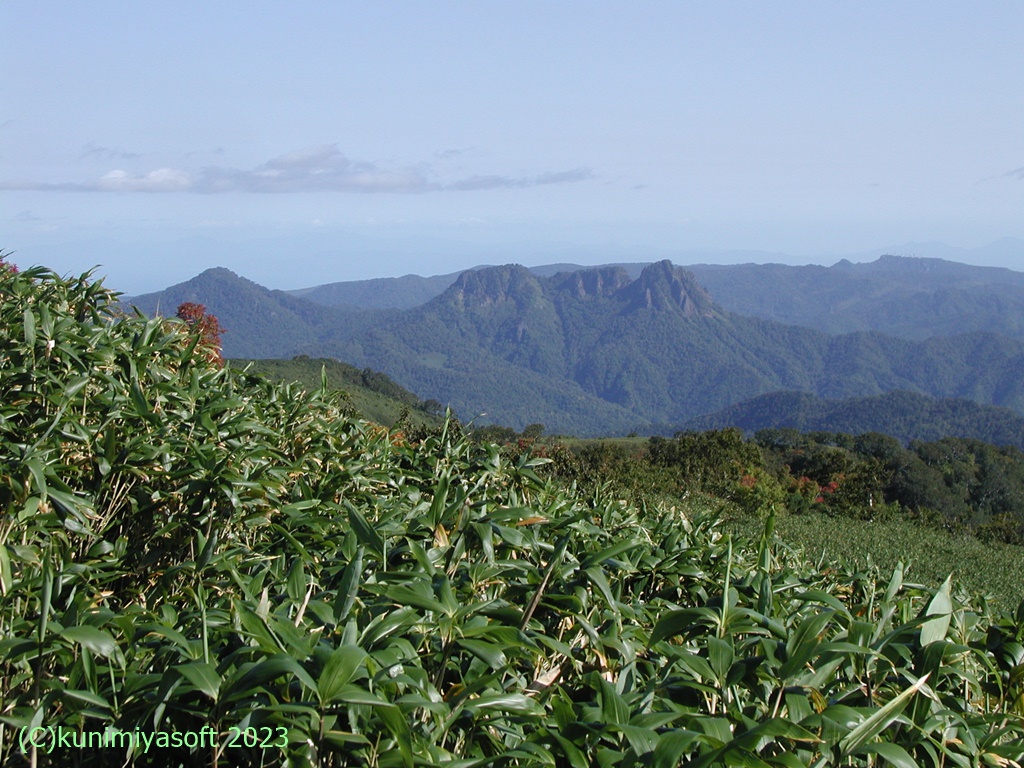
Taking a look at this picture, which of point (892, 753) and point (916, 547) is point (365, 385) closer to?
point (916, 547)

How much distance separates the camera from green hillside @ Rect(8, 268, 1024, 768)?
1.30 meters

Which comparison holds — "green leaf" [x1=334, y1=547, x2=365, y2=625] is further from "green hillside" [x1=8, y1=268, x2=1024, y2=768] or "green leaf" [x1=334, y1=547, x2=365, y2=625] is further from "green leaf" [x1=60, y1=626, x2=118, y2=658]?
"green leaf" [x1=60, y1=626, x2=118, y2=658]

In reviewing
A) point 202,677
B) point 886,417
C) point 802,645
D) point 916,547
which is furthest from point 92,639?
point 886,417

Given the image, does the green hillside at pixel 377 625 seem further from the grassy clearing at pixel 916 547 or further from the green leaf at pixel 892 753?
the grassy clearing at pixel 916 547

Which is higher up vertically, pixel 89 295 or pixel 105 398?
pixel 89 295

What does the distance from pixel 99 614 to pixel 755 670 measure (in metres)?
1.18

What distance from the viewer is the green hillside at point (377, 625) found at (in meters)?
1.30

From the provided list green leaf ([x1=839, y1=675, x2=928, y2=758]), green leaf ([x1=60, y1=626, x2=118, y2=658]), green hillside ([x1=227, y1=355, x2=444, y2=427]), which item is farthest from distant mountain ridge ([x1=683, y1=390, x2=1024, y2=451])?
green leaf ([x1=60, y1=626, x2=118, y2=658])

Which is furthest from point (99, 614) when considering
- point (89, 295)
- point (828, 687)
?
point (89, 295)

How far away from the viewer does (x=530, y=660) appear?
1.67m

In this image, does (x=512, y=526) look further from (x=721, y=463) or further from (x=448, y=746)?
(x=721, y=463)

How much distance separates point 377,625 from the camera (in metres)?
1.42

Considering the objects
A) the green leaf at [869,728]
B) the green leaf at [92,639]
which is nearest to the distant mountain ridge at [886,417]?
the green leaf at [869,728]

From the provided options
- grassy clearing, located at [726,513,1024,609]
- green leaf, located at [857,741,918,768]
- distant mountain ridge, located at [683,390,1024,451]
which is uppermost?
green leaf, located at [857,741,918,768]
